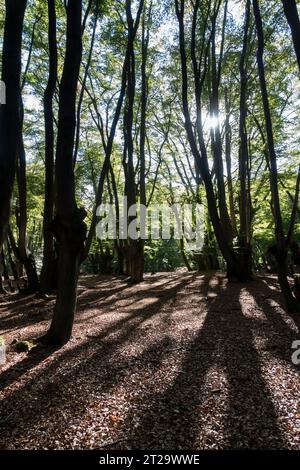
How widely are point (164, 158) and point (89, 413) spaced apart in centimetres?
1904

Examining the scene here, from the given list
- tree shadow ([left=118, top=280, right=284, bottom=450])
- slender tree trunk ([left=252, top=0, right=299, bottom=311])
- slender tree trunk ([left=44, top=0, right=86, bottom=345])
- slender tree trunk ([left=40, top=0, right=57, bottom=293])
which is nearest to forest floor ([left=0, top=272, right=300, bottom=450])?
tree shadow ([left=118, top=280, right=284, bottom=450])

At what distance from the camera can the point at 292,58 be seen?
11852 millimetres

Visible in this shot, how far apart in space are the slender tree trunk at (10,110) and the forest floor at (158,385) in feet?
5.88

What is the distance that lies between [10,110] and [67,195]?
5.15 feet

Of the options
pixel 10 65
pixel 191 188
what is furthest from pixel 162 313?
pixel 191 188

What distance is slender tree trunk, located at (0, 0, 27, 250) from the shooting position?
134 inches

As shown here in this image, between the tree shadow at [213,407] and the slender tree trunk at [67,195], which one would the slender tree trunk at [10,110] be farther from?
the tree shadow at [213,407]

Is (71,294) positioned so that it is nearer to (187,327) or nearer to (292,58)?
(187,327)

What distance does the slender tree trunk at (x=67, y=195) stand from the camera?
4.80 metres

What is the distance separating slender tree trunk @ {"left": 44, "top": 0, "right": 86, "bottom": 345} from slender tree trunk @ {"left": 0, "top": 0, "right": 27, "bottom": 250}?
1.23 m

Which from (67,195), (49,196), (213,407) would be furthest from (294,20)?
(49,196)

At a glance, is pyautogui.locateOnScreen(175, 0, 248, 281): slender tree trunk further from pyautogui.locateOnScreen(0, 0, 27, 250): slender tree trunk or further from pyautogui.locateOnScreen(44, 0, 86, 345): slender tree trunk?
pyautogui.locateOnScreen(0, 0, 27, 250): slender tree trunk

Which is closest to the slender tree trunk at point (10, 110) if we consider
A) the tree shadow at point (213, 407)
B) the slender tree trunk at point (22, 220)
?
the tree shadow at point (213, 407)

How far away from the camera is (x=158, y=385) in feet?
11.3
